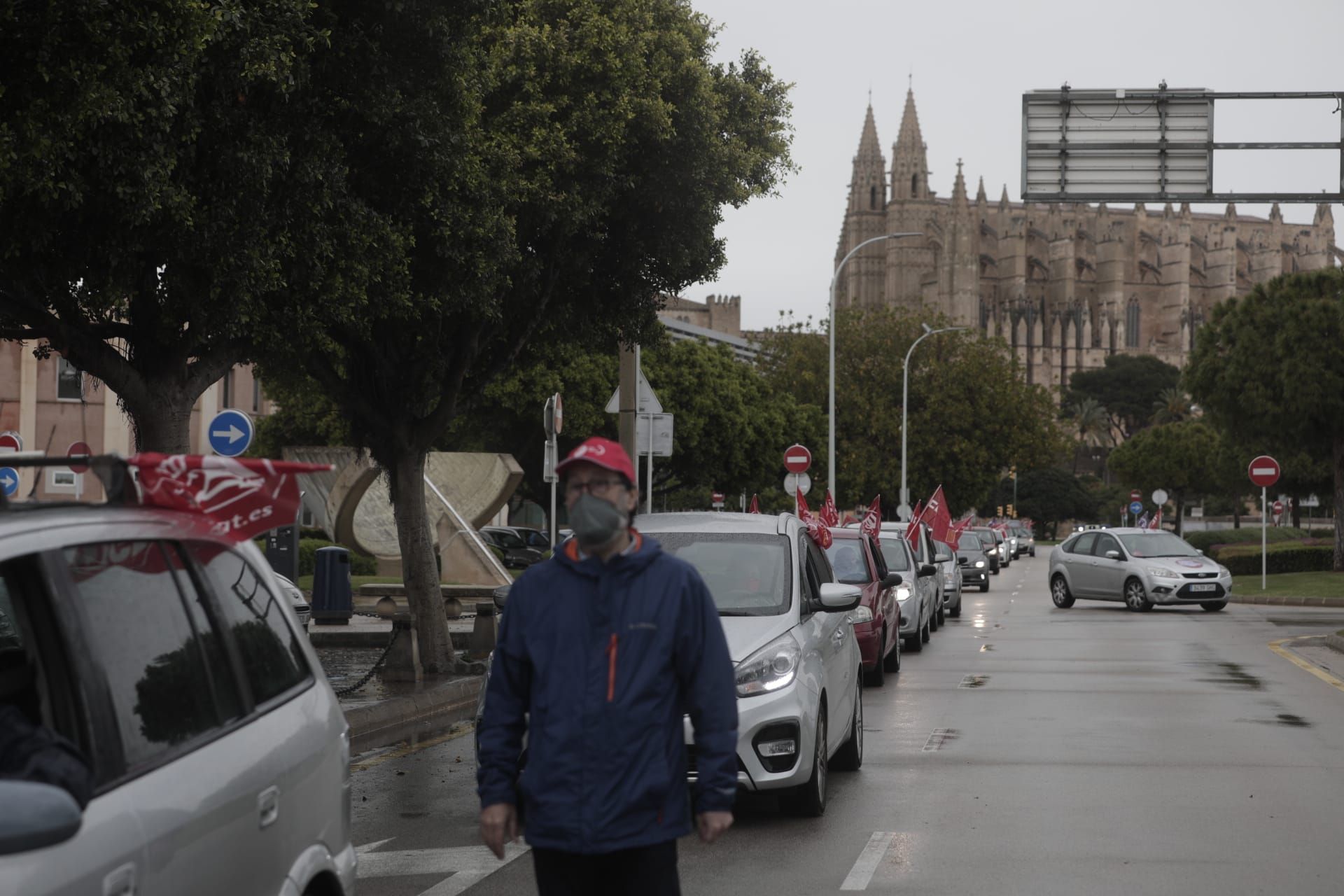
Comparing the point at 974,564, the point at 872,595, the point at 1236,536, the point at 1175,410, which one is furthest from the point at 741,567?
the point at 1175,410

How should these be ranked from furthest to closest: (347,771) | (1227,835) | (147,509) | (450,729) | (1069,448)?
(1069,448)
(450,729)
(1227,835)
(347,771)
(147,509)

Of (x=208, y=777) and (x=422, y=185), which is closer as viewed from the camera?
(x=208, y=777)

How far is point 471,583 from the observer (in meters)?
31.5

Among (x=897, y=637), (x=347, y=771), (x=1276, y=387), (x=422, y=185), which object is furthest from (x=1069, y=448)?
(x=347, y=771)

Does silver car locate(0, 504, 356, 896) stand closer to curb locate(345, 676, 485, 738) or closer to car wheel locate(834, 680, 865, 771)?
car wheel locate(834, 680, 865, 771)

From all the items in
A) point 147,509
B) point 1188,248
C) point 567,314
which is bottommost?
point 147,509

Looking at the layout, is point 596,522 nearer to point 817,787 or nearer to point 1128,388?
point 817,787

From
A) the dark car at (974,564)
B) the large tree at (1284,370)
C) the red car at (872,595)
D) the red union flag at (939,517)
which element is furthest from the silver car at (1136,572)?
the large tree at (1284,370)

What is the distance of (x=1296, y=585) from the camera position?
39375 millimetres

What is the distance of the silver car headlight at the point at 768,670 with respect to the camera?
9016 mm

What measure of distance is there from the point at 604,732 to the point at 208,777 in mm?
956

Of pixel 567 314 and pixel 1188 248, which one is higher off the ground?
pixel 1188 248

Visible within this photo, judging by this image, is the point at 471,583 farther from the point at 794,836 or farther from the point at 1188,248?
the point at 1188,248

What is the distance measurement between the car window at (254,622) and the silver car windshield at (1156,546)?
→ 29.1m
